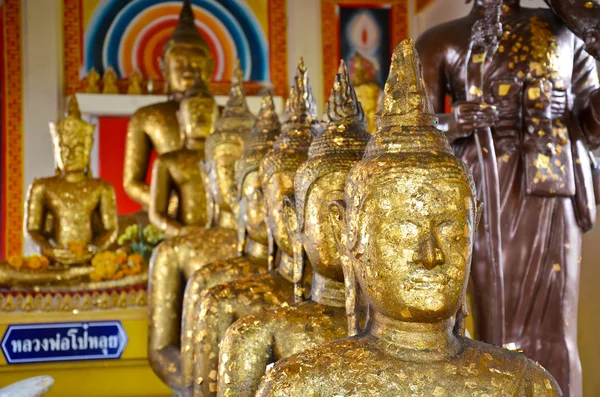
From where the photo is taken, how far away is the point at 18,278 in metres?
4.81

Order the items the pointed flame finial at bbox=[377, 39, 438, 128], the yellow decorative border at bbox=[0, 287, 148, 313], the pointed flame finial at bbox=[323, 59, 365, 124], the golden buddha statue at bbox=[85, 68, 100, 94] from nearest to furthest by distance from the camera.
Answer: the pointed flame finial at bbox=[377, 39, 438, 128] < the pointed flame finial at bbox=[323, 59, 365, 124] < the yellow decorative border at bbox=[0, 287, 148, 313] < the golden buddha statue at bbox=[85, 68, 100, 94]

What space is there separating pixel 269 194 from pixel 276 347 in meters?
0.46

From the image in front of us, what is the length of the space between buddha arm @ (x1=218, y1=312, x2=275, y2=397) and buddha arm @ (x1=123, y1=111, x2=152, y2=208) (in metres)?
3.54

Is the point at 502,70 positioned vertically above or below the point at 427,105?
above

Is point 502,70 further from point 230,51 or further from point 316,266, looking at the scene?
point 230,51

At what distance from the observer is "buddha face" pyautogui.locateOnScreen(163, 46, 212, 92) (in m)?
5.44

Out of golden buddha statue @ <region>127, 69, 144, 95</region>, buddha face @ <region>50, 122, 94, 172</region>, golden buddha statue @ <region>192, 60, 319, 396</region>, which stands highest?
golden buddha statue @ <region>127, 69, 144, 95</region>

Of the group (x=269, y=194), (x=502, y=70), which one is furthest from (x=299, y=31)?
(x=269, y=194)

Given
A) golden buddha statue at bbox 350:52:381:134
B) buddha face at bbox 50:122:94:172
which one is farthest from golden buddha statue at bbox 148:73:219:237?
buddha face at bbox 50:122:94:172

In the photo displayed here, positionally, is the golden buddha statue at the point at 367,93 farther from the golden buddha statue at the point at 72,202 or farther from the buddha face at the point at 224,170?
the golden buddha statue at the point at 72,202

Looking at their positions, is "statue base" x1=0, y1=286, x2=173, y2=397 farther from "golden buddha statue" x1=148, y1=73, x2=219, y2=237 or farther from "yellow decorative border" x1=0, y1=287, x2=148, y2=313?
"golden buddha statue" x1=148, y1=73, x2=219, y2=237

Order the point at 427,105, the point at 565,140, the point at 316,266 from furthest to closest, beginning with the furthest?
the point at 565,140, the point at 316,266, the point at 427,105

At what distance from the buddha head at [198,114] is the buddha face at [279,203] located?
2058mm

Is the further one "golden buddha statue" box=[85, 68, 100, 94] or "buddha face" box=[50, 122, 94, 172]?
"golden buddha statue" box=[85, 68, 100, 94]
